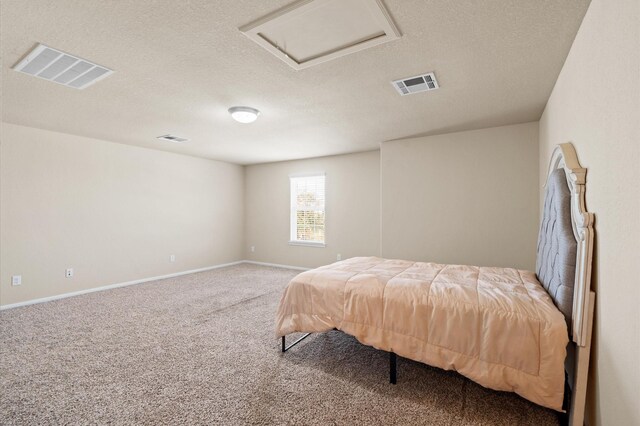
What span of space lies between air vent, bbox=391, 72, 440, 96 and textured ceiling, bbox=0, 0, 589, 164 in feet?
0.27

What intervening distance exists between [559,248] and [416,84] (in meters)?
1.76

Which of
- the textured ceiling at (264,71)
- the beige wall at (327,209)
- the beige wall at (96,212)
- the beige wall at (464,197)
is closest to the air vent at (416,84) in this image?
the textured ceiling at (264,71)

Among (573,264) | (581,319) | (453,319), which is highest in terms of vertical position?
(573,264)

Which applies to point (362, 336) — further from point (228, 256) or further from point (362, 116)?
point (228, 256)

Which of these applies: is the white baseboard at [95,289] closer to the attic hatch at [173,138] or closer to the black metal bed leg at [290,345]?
the attic hatch at [173,138]

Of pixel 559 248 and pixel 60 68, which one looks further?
pixel 60 68

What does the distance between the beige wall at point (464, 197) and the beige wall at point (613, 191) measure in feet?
6.96

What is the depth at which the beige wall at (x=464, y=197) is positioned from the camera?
144 inches

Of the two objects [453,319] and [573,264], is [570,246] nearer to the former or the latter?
[573,264]

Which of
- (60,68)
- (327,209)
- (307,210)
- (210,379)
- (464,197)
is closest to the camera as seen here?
(210,379)

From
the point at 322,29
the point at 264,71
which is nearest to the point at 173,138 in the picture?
the point at 264,71

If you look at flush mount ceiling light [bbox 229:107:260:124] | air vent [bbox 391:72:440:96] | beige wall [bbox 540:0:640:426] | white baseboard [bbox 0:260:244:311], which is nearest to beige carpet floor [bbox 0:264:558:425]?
white baseboard [bbox 0:260:244:311]

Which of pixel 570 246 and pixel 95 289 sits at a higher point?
pixel 570 246

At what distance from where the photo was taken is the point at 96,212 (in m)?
4.59
